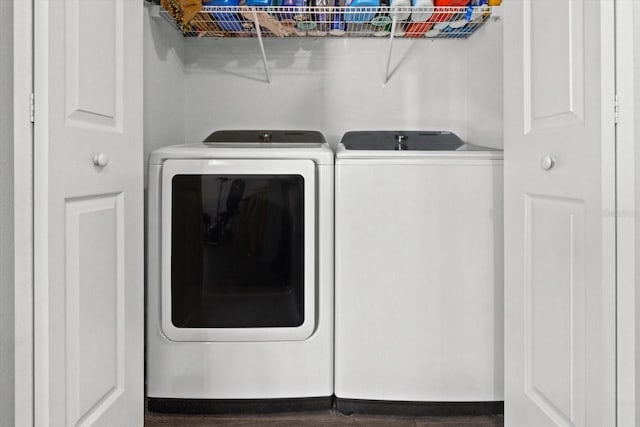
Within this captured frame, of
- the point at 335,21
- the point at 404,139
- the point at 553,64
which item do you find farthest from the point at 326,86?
the point at 553,64

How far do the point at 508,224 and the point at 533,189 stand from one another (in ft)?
0.58

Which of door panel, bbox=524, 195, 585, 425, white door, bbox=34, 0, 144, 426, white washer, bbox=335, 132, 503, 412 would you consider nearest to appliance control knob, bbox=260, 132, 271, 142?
white washer, bbox=335, 132, 503, 412

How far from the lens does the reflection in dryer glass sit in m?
1.60

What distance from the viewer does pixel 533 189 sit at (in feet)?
4.11

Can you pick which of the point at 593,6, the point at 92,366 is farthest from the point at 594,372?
the point at 92,366

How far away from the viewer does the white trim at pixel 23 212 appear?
2.92ft

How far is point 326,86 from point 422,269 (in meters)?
1.11

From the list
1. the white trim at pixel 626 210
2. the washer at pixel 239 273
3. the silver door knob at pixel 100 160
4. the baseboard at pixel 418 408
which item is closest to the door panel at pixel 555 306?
the white trim at pixel 626 210

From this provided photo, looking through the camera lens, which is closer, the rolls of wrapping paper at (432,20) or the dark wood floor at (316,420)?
the dark wood floor at (316,420)

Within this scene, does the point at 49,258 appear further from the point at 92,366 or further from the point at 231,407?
the point at 231,407

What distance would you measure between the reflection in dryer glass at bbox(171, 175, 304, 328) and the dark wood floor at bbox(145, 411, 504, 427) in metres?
0.32

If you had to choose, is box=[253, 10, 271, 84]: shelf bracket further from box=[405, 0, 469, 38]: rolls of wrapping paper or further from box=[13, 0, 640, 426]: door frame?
box=[13, 0, 640, 426]: door frame

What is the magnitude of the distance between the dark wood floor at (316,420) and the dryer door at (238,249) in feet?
0.90

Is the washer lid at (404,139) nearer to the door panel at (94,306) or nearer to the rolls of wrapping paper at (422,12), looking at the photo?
the rolls of wrapping paper at (422,12)
